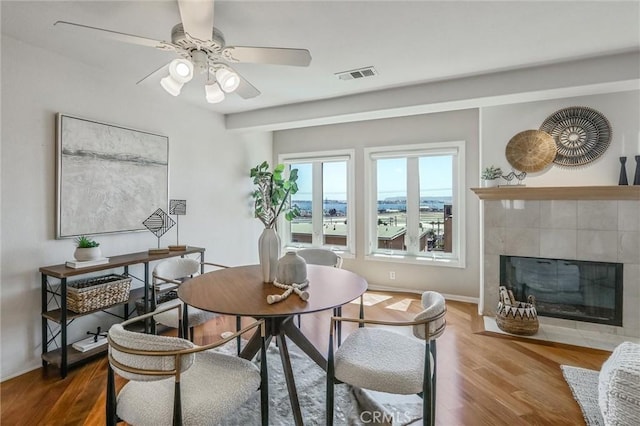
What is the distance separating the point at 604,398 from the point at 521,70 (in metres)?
2.62

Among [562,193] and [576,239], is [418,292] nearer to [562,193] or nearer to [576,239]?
[576,239]

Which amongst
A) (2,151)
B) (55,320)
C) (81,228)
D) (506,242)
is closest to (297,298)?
(55,320)

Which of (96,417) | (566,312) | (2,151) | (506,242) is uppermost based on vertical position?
(2,151)

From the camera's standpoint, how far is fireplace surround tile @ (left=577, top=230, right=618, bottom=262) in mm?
3102

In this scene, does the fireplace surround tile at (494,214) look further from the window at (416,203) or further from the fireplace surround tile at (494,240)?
the window at (416,203)

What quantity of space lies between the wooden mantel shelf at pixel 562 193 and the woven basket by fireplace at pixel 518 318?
1.13m

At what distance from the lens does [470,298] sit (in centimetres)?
418

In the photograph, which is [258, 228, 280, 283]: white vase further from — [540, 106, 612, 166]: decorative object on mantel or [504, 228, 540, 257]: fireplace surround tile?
[540, 106, 612, 166]: decorative object on mantel

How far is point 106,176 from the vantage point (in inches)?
115

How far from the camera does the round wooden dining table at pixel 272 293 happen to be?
5.44ft

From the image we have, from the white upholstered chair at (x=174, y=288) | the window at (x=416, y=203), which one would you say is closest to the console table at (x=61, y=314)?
the white upholstered chair at (x=174, y=288)

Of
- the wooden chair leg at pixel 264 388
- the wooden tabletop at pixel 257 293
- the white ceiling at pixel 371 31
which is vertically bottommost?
the wooden chair leg at pixel 264 388

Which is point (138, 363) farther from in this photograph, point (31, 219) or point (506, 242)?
point (506, 242)

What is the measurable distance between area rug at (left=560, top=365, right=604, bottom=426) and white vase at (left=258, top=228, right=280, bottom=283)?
7.04 feet
